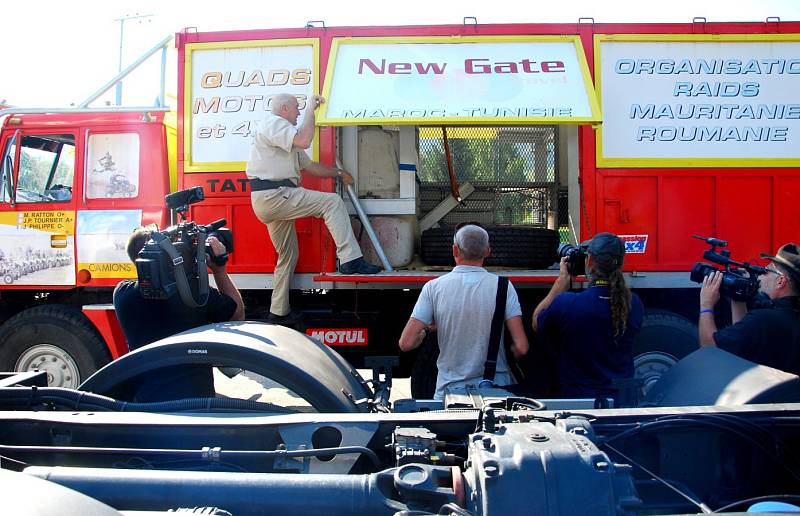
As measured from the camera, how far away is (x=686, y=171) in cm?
502

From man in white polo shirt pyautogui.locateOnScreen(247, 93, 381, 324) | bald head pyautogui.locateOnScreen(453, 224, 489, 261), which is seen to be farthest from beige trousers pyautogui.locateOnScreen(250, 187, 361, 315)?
bald head pyautogui.locateOnScreen(453, 224, 489, 261)

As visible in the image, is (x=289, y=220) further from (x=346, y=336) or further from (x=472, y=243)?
(x=472, y=243)

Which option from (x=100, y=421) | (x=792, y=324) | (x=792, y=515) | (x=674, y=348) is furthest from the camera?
(x=674, y=348)

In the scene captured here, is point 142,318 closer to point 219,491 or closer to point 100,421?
point 100,421

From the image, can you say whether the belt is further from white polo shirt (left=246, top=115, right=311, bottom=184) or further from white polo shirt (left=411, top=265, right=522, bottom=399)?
white polo shirt (left=411, top=265, right=522, bottom=399)

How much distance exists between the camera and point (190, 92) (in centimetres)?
529

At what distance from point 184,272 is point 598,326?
2.21 meters

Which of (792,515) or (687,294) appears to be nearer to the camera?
(792,515)

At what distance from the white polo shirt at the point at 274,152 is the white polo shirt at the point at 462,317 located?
1906 mm

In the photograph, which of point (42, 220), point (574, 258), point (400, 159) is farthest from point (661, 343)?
point (42, 220)

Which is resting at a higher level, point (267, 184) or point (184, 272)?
point (267, 184)

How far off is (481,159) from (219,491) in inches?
201

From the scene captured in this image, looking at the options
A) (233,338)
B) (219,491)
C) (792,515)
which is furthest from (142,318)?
(792,515)

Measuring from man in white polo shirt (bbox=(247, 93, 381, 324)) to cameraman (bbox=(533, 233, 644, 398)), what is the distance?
1.91 metres
